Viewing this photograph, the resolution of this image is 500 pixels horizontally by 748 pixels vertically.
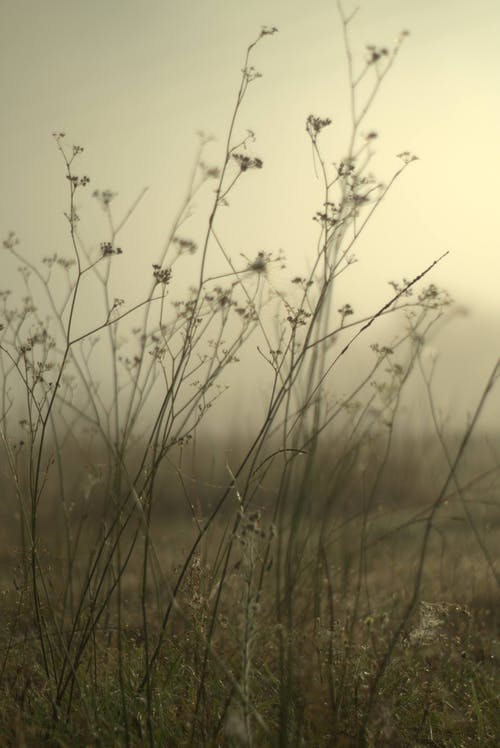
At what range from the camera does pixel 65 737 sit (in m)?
1.91

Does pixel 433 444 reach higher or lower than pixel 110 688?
higher

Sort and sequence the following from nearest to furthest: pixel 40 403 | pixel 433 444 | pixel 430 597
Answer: pixel 40 403 < pixel 430 597 < pixel 433 444

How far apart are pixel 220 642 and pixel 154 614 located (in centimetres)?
57

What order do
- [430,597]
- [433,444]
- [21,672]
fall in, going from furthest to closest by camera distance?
1. [433,444]
2. [430,597]
3. [21,672]

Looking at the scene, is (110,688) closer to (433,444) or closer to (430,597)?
(430,597)

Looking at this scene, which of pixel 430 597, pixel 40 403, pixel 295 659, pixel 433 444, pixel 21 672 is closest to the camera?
pixel 295 659

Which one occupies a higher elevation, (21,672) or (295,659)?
(295,659)

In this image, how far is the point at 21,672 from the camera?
2.43 meters

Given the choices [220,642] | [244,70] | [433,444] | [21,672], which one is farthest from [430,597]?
[433,444]

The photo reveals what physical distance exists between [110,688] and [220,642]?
2.31ft

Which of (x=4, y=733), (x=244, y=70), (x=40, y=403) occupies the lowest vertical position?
(x=4, y=733)

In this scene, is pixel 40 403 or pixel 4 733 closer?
pixel 4 733

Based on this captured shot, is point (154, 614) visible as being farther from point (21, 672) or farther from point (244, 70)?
point (244, 70)

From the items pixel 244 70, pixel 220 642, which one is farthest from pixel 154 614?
pixel 244 70
